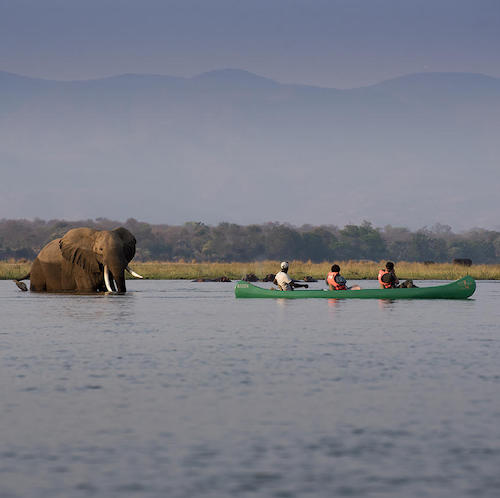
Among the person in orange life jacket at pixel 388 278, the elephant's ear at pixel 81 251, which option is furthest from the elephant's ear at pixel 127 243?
the person in orange life jacket at pixel 388 278

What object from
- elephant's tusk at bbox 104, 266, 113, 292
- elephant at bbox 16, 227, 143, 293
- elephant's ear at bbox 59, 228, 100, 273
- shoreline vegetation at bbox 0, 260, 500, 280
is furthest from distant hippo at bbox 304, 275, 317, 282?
elephant's ear at bbox 59, 228, 100, 273

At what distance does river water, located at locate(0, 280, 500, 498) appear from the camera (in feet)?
25.3

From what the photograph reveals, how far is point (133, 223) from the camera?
561 ft

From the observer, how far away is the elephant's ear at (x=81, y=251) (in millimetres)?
34969

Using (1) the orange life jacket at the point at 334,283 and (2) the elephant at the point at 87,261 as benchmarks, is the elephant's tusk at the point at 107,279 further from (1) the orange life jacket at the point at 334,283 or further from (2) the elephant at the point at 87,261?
(1) the orange life jacket at the point at 334,283

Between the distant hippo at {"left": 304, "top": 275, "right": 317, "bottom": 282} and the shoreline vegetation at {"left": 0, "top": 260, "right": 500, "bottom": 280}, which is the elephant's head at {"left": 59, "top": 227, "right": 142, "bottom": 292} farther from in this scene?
the shoreline vegetation at {"left": 0, "top": 260, "right": 500, "bottom": 280}

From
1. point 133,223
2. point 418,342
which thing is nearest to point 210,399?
point 418,342

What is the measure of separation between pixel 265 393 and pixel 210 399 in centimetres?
Result: 79

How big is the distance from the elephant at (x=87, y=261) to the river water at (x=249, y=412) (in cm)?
1350

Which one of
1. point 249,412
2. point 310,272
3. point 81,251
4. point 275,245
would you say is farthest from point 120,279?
point 275,245

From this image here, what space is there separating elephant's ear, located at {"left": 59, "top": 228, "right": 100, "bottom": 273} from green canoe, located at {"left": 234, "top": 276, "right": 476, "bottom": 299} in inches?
206

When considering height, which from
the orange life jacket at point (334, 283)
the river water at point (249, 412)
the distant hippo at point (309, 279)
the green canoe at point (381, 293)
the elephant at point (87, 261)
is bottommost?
the river water at point (249, 412)

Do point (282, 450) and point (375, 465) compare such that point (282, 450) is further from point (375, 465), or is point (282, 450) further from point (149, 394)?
point (149, 394)

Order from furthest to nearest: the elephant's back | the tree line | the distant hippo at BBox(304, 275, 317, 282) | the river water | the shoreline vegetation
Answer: the tree line → the shoreline vegetation → the distant hippo at BBox(304, 275, 317, 282) → the elephant's back → the river water
